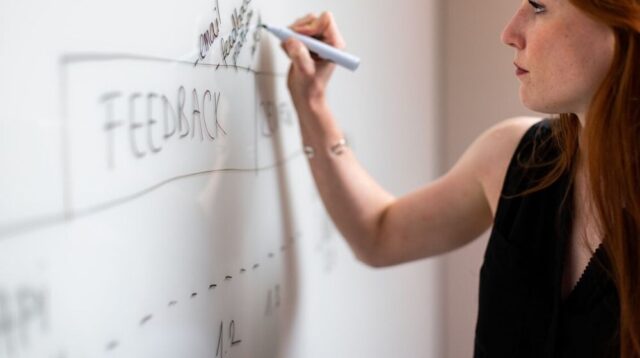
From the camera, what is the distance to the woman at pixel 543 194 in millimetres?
535

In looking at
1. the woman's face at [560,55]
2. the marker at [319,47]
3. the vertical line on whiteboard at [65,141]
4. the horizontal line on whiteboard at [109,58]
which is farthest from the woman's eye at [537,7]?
the vertical line on whiteboard at [65,141]

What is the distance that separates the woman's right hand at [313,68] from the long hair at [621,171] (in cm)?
21

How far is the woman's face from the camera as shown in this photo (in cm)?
53

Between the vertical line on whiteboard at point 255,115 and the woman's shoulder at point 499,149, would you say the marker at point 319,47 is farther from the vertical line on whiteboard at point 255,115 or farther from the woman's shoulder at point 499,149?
the woman's shoulder at point 499,149

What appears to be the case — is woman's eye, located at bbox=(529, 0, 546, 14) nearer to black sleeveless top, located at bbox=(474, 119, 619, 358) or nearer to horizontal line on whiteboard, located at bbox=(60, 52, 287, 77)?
black sleeveless top, located at bbox=(474, 119, 619, 358)

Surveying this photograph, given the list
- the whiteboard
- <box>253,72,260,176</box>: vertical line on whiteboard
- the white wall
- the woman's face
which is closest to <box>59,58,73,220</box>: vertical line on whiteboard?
the whiteboard

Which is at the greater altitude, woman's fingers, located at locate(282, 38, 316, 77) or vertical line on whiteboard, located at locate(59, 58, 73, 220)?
woman's fingers, located at locate(282, 38, 316, 77)

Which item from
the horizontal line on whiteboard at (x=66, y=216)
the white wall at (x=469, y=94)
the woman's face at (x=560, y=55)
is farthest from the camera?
the white wall at (x=469, y=94)

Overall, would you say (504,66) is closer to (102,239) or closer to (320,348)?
(320,348)

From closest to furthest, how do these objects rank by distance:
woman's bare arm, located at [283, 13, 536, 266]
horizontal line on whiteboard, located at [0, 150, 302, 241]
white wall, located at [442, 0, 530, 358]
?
horizontal line on whiteboard, located at [0, 150, 302, 241] → woman's bare arm, located at [283, 13, 536, 266] → white wall, located at [442, 0, 530, 358]

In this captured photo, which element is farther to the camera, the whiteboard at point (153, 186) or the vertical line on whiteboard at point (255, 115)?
the vertical line on whiteboard at point (255, 115)

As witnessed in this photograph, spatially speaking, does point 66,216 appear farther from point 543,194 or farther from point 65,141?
point 543,194

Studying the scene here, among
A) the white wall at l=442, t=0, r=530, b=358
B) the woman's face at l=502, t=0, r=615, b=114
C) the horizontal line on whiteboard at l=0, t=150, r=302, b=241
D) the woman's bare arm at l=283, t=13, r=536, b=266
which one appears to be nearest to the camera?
the horizontal line on whiteboard at l=0, t=150, r=302, b=241

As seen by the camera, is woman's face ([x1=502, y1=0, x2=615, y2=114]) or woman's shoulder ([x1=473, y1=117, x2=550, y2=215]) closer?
woman's face ([x1=502, y1=0, x2=615, y2=114])
